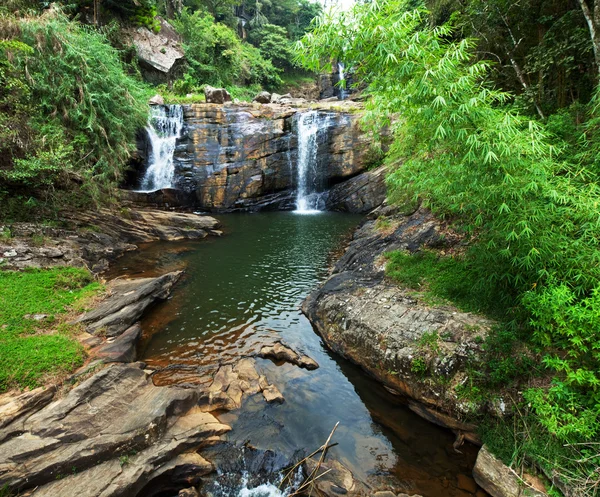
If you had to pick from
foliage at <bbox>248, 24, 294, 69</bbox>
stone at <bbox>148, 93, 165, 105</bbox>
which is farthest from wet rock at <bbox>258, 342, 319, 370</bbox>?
foliage at <bbox>248, 24, 294, 69</bbox>

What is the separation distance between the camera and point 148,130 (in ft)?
68.0

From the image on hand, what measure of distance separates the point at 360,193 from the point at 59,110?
17.1 meters

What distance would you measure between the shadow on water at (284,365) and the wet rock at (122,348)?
38 centimetres

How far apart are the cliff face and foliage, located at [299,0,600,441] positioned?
18.1m

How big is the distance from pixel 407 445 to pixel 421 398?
2.70 feet

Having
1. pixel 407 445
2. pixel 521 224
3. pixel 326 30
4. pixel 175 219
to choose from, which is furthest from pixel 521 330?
pixel 175 219

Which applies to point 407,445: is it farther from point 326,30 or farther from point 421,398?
point 326,30

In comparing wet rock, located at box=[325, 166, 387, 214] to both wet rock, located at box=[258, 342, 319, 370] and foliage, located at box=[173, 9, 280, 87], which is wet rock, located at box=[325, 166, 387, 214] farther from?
foliage, located at box=[173, 9, 280, 87]

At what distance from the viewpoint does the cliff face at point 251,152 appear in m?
22.0

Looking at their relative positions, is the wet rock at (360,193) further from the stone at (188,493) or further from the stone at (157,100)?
the stone at (188,493)

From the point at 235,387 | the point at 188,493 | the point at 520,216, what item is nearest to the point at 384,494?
the point at 188,493

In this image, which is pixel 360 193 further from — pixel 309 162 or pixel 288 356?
pixel 288 356

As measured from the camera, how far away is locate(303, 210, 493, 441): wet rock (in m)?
5.22

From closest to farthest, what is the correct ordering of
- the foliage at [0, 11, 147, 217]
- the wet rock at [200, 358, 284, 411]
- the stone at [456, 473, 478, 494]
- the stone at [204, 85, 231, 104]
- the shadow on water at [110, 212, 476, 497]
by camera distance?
the stone at [456, 473, 478, 494]
the shadow on water at [110, 212, 476, 497]
the wet rock at [200, 358, 284, 411]
the foliage at [0, 11, 147, 217]
the stone at [204, 85, 231, 104]
